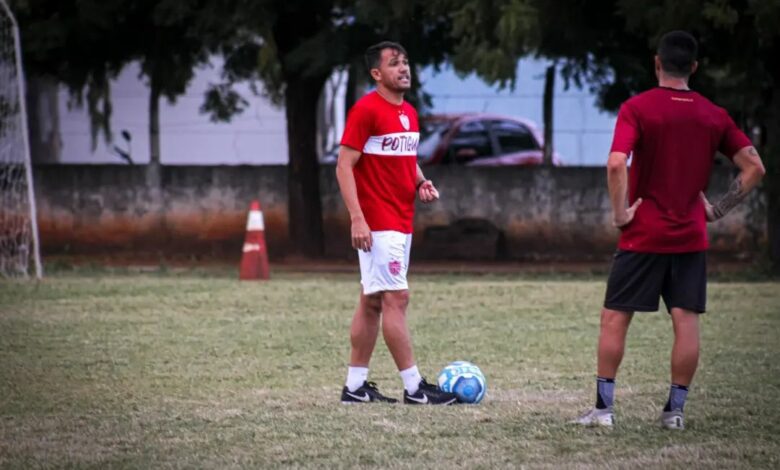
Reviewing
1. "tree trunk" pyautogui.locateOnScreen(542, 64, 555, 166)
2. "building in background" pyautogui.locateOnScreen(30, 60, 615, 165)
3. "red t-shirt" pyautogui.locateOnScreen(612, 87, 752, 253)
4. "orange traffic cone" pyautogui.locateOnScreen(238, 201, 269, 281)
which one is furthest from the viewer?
"building in background" pyautogui.locateOnScreen(30, 60, 615, 165)

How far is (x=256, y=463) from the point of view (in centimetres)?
654

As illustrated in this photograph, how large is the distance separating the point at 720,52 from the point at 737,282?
3.17m

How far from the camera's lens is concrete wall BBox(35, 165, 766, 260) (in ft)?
78.9

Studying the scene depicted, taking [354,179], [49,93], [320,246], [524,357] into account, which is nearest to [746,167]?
[354,179]

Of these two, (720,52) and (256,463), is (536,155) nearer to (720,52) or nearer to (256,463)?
(720,52)

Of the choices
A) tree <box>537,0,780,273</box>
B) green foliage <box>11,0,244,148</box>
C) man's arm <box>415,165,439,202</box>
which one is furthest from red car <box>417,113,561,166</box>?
man's arm <box>415,165,439,202</box>

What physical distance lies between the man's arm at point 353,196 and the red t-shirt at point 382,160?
0.06 meters

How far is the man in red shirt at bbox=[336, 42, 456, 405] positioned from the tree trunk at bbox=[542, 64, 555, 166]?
15797 millimetres

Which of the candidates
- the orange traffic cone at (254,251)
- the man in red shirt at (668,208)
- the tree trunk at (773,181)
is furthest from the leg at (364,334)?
the tree trunk at (773,181)

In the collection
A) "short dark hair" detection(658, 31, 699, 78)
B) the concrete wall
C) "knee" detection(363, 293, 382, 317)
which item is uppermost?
"short dark hair" detection(658, 31, 699, 78)

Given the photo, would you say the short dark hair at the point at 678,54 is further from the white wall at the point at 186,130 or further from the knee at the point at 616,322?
the white wall at the point at 186,130

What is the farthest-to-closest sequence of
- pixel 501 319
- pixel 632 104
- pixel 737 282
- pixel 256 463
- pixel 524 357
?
1. pixel 737 282
2. pixel 501 319
3. pixel 524 357
4. pixel 632 104
5. pixel 256 463

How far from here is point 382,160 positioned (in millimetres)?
8297

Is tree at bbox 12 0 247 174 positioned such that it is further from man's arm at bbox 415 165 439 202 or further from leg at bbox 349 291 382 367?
leg at bbox 349 291 382 367
